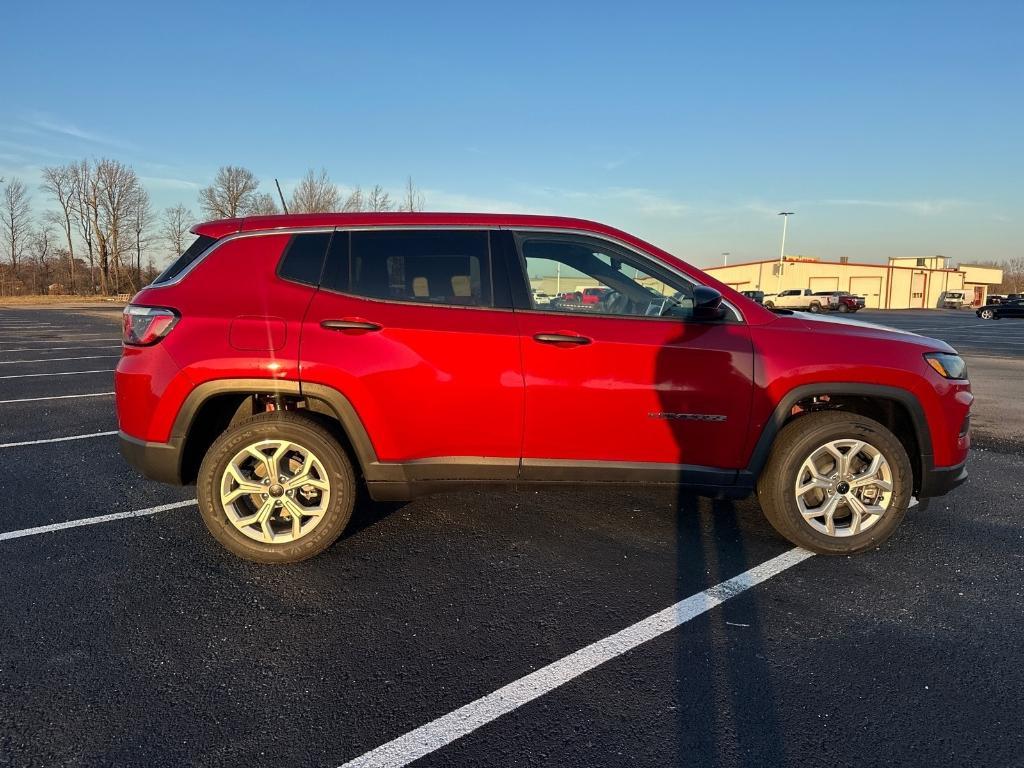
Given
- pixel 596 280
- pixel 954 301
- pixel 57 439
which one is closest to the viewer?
pixel 596 280

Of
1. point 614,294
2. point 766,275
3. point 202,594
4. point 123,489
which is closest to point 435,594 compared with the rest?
point 202,594

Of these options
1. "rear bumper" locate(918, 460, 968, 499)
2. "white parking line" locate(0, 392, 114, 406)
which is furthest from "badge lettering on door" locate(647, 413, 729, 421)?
"white parking line" locate(0, 392, 114, 406)

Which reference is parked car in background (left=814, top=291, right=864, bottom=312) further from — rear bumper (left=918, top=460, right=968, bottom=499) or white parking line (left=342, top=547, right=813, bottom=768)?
white parking line (left=342, top=547, right=813, bottom=768)

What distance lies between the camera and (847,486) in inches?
136

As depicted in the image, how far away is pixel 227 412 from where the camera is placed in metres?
3.62

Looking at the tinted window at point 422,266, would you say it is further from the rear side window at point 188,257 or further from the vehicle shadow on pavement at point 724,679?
the vehicle shadow on pavement at point 724,679

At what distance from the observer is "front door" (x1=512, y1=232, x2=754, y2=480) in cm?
327

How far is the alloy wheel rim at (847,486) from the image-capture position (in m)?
3.43

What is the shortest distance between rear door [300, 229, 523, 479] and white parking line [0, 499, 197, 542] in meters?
1.76

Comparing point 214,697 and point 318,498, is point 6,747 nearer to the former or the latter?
point 214,697

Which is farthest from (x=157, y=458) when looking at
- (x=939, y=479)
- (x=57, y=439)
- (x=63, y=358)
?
(x=63, y=358)

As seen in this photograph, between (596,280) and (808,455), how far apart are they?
5.16 ft

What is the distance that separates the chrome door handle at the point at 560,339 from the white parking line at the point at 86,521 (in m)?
2.77

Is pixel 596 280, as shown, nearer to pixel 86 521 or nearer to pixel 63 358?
pixel 86 521
